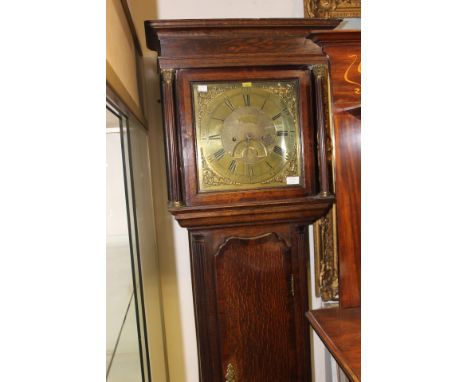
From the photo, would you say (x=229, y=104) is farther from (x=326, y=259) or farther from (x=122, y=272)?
(x=326, y=259)

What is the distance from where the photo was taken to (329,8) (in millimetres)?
1470

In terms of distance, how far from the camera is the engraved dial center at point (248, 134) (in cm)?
116

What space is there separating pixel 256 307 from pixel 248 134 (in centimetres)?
59

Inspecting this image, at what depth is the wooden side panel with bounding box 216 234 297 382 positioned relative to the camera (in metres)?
1.23

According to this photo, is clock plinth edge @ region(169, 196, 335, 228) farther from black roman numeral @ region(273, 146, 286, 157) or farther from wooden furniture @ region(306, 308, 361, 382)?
wooden furniture @ region(306, 308, 361, 382)

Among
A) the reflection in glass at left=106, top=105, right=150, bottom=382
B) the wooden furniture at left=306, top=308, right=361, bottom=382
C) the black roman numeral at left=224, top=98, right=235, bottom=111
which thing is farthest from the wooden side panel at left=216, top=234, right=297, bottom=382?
Result: the black roman numeral at left=224, top=98, right=235, bottom=111

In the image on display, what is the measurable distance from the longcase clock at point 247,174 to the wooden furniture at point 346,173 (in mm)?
42

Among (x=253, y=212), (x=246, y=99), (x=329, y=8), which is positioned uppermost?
(x=329, y=8)

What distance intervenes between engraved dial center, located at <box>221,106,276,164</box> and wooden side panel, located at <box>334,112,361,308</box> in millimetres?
226

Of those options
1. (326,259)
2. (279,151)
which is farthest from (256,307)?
(279,151)
